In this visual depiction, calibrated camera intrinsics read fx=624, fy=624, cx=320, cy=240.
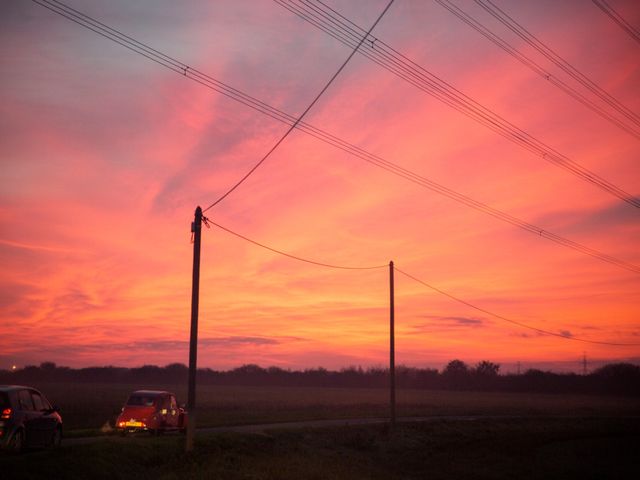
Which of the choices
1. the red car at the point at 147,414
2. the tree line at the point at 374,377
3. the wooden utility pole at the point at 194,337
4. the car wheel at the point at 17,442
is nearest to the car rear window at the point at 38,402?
the car wheel at the point at 17,442

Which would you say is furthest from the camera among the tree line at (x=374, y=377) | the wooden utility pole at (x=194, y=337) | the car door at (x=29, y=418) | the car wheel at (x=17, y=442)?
the tree line at (x=374, y=377)

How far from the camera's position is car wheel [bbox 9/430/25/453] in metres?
19.0

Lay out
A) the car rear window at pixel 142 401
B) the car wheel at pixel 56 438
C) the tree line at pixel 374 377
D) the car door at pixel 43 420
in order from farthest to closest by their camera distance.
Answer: the tree line at pixel 374 377 < the car rear window at pixel 142 401 < the car wheel at pixel 56 438 < the car door at pixel 43 420

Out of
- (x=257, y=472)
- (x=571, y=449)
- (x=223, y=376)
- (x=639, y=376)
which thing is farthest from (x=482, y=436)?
(x=223, y=376)

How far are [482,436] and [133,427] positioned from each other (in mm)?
24798

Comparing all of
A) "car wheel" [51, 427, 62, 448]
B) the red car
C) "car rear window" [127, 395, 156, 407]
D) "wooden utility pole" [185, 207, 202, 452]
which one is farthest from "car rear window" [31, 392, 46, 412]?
"car rear window" [127, 395, 156, 407]

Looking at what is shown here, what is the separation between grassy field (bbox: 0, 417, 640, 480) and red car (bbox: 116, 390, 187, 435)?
4.91 feet

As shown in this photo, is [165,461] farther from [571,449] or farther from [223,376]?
[223,376]

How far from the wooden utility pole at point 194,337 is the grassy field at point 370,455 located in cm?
111

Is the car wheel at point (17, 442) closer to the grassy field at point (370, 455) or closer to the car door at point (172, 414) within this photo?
the grassy field at point (370, 455)

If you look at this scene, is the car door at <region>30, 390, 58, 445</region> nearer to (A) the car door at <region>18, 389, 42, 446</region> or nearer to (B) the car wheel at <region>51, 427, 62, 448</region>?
(A) the car door at <region>18, 389, 42, 446</region>

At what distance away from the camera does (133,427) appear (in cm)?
2819

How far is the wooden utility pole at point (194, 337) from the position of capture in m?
23.7

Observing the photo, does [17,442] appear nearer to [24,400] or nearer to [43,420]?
[24,400]
